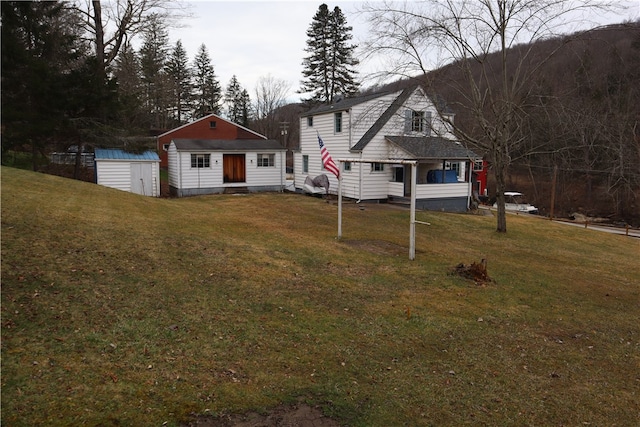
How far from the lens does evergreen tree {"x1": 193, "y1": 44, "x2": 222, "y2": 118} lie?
61688mm

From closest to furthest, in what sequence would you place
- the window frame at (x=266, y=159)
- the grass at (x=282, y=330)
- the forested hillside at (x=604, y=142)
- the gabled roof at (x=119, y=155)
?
1. the grass at (x=282, y=330)
2. the gabled roof at (x=119, y=155)
3. the window frame at (x=266, y=159)
4. the forested hillside at (x=604, y=142)

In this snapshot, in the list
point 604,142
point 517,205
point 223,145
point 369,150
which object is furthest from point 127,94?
point 604,142

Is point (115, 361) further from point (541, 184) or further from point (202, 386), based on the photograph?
point (541, 184)

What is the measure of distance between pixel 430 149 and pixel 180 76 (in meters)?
48.4

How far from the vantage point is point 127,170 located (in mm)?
23766

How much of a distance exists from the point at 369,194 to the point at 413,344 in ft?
57.2

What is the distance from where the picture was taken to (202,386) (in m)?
4.51

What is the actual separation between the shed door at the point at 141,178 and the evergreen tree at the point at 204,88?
3770 centimetres

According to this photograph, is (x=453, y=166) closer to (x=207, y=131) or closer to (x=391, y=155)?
(x=391, y=155)

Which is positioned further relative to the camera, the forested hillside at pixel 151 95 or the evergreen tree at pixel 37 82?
the evergreen tree at pixel 37 82

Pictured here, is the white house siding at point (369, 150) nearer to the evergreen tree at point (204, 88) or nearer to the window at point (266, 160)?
the window at point (266, 160)

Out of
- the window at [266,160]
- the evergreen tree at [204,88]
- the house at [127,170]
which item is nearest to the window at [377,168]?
the window at [266,160]

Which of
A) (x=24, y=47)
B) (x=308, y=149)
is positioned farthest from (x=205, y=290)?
(x=308, y=149)

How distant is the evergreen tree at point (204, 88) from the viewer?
6169cm
